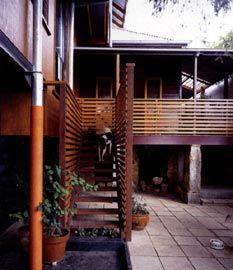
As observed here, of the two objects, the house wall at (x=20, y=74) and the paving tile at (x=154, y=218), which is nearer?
the house wall at (x=20, y=74)

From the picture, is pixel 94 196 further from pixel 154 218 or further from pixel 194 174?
pixel 194 174

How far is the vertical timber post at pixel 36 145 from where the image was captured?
3.95 m

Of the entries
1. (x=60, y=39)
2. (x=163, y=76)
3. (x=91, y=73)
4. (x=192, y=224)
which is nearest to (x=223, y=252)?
(x=192, y=224)

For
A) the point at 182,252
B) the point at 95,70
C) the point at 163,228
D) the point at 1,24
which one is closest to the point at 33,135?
the point at 1,24

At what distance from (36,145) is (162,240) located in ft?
11.8

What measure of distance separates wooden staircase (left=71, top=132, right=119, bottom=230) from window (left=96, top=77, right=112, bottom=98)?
165 inches

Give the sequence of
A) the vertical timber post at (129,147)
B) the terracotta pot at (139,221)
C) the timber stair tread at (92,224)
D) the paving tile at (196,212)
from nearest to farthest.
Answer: the vertical timber post at (129,147) → the timber stair tread at (92,224) → the terracotta pot at (139,221) → the paving tile at (196,212)

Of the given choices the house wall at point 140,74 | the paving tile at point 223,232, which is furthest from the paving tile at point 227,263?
the house wall at point 140,74

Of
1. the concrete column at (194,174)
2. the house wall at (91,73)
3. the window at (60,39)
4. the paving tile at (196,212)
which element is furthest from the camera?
A: the house wall at (91,73)

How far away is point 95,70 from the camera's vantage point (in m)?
14.0

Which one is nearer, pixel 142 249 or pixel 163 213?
pixel 142 249

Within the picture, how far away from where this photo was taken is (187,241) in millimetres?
6191

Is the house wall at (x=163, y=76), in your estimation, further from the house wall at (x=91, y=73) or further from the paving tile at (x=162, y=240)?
the paving tile at (x=162, y=240)

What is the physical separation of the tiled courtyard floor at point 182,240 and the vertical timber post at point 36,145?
1701 mm
